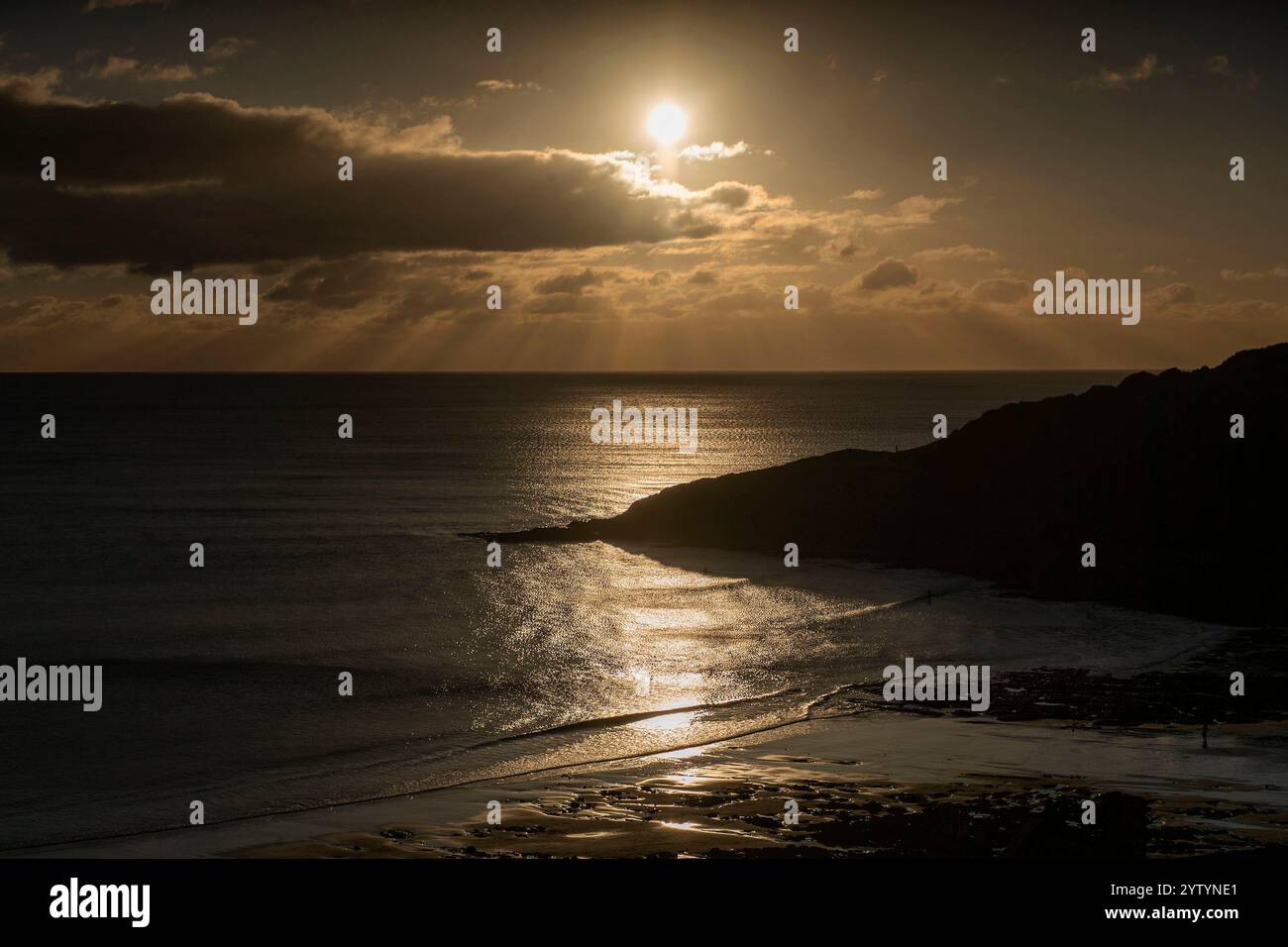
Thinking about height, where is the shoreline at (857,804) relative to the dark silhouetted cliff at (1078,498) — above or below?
below

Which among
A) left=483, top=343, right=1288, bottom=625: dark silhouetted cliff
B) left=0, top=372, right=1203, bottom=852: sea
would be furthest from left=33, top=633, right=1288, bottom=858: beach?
left=483, top=343, right=1288, bottom=625: dark silhouetted cliff

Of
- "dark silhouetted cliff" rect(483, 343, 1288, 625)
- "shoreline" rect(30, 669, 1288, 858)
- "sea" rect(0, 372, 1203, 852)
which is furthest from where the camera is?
"dark silhouetted cliff" rect(483, 343, 1288, 625)

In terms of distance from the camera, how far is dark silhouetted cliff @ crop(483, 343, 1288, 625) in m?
53.1

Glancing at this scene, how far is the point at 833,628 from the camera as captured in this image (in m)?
44.7

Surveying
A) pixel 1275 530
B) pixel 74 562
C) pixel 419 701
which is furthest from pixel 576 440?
pixel 419 701

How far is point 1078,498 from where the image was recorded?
191ft

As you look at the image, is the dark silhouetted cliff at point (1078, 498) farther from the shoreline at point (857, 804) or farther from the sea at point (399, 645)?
the shoreline at point (857, 804)

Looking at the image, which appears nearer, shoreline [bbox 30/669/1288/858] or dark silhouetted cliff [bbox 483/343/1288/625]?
shoreline [bbox 30/669/1288/858]

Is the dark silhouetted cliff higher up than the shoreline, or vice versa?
the dark silhouetted cliff

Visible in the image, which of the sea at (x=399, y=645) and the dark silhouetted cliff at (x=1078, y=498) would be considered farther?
the dark silhouetted cliff at (x=1078, y=498)

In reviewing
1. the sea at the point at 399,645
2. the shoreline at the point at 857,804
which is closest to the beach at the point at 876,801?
the shoreline at the point at 857,804

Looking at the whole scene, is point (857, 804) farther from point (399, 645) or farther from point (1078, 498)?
point (1078, 498)

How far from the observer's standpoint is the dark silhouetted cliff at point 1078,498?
53.1 meters

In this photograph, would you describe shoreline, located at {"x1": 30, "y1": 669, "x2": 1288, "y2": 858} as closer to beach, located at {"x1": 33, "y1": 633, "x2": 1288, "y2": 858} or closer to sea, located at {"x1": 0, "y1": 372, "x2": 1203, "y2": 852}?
beach, located at {"x1": 33, "y1": 633, "x2": 1288, "y2": 858}
